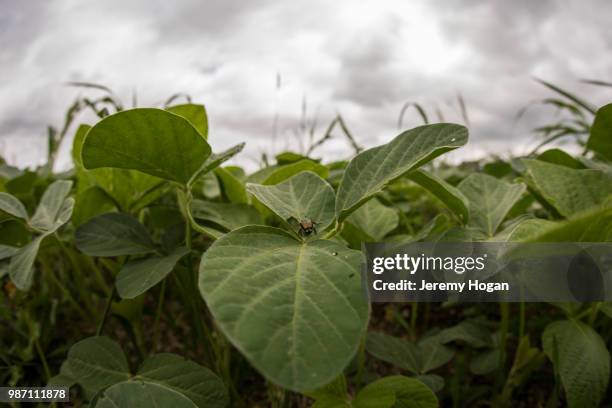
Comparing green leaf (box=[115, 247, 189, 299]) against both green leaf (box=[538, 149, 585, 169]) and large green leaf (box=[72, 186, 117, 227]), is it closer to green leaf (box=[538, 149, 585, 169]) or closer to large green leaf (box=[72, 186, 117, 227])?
large green leaf (box=[72, 186, 117, 227])

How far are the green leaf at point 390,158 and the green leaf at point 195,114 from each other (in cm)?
32

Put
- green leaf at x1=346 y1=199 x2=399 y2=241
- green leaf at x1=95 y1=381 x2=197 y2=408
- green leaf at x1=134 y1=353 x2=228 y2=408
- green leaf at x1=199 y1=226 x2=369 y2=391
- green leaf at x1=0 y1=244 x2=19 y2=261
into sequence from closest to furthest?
green leaf at x1=199 y1=226 x2=369 y2=391
green leaf at x1=95 y1=381 x2=197 y2=408
green leaf at x1=134 y1=353 x2=228 y2=408
green leaf at x1=0 y1=244 x2=19 y2=261
green leaf at x1=346 y1=199 x2=399 y2=241

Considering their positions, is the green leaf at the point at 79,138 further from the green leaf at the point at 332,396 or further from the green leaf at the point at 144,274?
the green leaf at the point at 332,396

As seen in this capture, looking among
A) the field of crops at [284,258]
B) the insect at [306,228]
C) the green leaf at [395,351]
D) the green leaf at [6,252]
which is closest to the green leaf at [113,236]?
the field of crops at [284,258]

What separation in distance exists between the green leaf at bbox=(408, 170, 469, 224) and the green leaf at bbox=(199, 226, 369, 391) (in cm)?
21

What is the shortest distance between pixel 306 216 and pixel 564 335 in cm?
46

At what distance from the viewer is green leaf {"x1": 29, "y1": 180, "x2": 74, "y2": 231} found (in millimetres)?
845

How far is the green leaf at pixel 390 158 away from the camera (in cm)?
59

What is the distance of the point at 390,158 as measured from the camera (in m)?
0.62

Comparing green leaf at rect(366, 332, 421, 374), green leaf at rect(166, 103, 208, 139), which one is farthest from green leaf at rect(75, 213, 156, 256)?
green leaf at rect(366, 332, 421, 374)

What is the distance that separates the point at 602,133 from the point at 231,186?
0.65m

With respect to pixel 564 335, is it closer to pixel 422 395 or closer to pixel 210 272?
pixel 422 395

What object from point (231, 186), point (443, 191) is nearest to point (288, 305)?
point (443, 191)

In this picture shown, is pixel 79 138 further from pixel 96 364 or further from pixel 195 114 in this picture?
pixel 96 364
